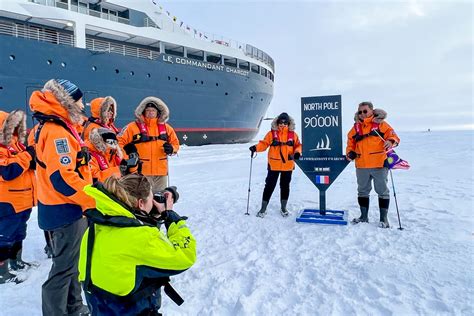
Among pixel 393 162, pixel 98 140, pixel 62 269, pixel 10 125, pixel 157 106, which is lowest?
pixel 62 269

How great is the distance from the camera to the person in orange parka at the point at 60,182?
6.60 feet

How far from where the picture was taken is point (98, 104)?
3410 millimetres

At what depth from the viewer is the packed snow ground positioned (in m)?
2.39

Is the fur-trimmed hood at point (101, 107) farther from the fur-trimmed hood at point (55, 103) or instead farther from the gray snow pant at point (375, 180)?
the gray snow pant at point (375, 180)

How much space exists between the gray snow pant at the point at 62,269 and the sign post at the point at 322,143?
133 inches

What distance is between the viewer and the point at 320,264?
3082 millimetres

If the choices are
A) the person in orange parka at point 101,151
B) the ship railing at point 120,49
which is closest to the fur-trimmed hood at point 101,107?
the person in orange parka at point 101,151

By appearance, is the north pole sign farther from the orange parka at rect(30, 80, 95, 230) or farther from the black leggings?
the orange parka at rect(30, 80, 95, 230)

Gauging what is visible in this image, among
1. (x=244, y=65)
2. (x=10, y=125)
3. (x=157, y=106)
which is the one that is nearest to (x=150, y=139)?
(x=157, y=106)

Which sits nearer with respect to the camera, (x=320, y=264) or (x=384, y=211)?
(x=320, y=264)

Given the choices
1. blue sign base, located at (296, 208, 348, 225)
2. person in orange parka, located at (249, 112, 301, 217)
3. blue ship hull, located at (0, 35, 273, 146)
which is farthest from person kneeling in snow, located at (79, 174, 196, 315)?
blue ship hull, located at (0, 35, 273, 146)

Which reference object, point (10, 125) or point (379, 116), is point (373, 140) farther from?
point (10, 125)

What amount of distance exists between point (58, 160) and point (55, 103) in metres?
0.39

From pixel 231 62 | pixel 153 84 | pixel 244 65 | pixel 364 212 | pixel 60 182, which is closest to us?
pixel 60 182
